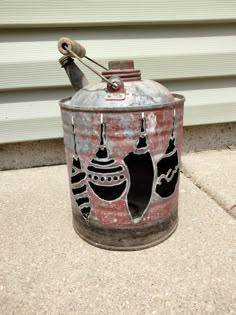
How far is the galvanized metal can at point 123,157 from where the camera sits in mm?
1400

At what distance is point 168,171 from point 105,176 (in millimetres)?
308

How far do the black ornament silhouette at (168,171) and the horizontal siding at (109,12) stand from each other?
4.15 ft

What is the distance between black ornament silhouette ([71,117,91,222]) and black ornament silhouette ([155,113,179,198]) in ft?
1.12

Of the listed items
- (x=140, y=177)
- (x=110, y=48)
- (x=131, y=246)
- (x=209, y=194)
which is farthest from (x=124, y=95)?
(x=110, y=48)

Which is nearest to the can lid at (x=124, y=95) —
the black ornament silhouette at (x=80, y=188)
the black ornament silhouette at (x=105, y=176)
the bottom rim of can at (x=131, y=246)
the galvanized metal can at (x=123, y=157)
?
the galvanized metal can at (x=123, y=157)

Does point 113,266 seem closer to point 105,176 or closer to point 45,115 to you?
point 105,176

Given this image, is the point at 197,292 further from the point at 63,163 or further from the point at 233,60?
the point at 233,60

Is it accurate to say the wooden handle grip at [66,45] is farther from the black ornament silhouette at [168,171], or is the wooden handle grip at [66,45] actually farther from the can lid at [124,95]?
the black ornament silhouette at [168,171]

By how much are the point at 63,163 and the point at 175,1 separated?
154 centimetres

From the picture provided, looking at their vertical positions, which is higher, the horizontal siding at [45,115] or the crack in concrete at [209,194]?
the horizontal siding at [45,115]

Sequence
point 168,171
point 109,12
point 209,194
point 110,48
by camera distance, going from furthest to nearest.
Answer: point 110,48 < point 109,12 < point 209,194 < point 168,171

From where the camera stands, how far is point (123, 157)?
1443 mm

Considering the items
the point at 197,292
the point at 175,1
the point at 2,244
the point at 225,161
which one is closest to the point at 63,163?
the point at 2,244

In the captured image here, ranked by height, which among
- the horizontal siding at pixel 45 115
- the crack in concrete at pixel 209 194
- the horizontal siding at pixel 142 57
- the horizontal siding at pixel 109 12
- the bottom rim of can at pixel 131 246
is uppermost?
the horizontal siding at pixel 109 12
